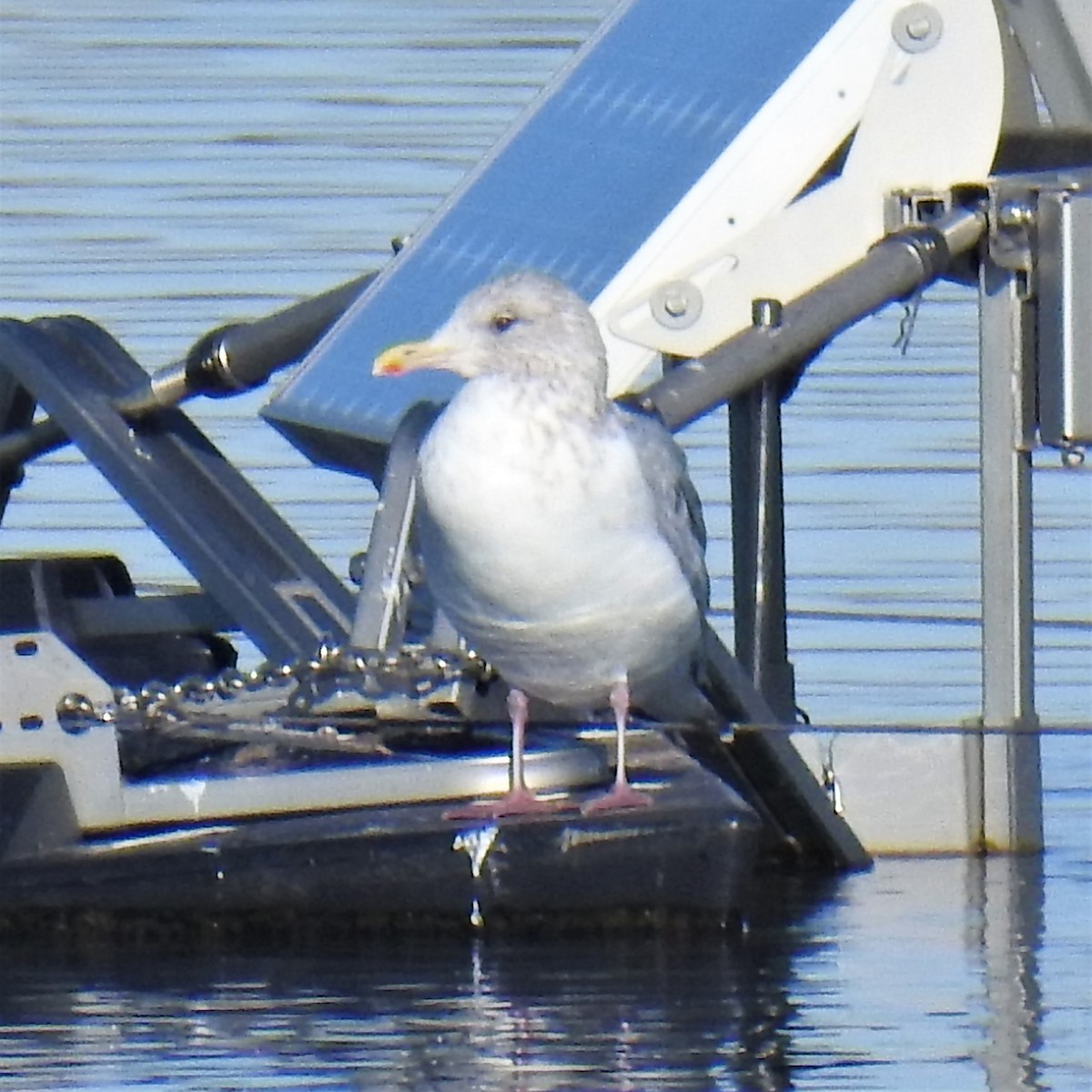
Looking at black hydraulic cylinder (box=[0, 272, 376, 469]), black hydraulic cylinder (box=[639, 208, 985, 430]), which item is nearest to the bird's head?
black hydraulic cylinder (box=[639, 208, 985, 430])

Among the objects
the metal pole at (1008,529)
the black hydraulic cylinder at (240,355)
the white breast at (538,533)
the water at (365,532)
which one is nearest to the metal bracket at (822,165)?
the metal pole at (1008,529)

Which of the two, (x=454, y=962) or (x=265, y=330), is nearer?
(x=454, y=962)

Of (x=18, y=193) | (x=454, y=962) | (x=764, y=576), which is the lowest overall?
(x=454, y=962)

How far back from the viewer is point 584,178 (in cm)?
816

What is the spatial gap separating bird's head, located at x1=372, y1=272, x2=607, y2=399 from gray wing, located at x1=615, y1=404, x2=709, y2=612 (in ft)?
0.33

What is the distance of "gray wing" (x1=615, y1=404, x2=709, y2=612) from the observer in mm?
6988

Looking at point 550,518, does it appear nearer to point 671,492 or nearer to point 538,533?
point 538,533

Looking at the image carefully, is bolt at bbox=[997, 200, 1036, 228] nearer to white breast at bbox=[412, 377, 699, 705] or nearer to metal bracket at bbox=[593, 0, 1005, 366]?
metal bracket at bbox=[593, 0, 1005, 366]

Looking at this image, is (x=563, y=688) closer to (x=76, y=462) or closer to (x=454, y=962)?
(x=454, y=962)

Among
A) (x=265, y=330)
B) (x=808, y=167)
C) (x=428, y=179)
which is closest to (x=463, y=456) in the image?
(x=808, y=167)

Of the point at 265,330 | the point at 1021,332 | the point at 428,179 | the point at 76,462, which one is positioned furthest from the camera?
the point at 428,179

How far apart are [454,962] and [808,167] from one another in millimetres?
1800

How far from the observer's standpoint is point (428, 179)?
16516 mm

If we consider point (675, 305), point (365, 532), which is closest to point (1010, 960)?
point (675, 305)
